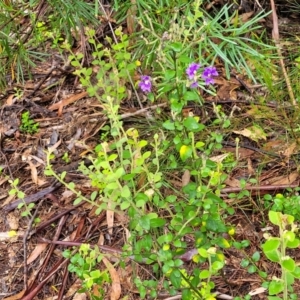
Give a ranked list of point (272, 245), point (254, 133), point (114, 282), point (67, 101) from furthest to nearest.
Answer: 1. point (67, 101)
2. point (254, 133)
3. point (114, 282)
4. point (272, 245)

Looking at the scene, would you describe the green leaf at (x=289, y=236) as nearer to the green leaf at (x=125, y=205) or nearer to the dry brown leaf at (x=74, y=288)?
the green leaf at (x=125, y=205)

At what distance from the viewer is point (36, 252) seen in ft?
5.46

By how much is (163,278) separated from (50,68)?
122 cm

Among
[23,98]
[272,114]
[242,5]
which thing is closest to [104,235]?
[272,114]

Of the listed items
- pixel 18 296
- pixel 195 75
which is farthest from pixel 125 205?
pixel 18 296

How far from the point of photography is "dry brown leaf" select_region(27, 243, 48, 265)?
1654mm

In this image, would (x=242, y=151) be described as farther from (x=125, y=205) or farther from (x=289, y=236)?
(x=289, y=236)

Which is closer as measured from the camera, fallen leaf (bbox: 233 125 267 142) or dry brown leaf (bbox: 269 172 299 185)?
dry brown leaf (bbox: 269 172 299 185)

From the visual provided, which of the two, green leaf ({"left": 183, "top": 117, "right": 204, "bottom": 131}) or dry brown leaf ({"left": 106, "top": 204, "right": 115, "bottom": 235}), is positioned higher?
green leaf ({"left": 183, "top": 117, "right": 204, "bottom": 131})

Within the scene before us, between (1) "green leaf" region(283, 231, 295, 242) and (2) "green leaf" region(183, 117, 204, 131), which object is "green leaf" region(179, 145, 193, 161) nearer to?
(2) "green leaf" region(183, 117, 204, 131)

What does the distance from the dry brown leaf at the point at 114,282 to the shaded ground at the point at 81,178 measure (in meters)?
0.01

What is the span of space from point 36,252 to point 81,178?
299 mm

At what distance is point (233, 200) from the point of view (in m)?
1.58

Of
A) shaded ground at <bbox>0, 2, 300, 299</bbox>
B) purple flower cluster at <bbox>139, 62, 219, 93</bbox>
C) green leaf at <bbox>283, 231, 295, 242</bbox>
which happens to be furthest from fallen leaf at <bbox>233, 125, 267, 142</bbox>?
green leaf at <bbox>283, 231, 295, 242</bbox>
